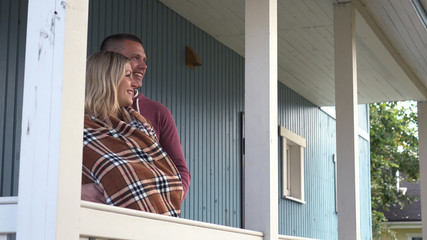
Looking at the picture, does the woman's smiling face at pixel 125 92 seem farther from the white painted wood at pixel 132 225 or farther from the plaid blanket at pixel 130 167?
the white painted wood at pixel 132 225

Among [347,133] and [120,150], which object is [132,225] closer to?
[120,150]

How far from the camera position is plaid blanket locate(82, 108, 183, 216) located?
2.62 metres

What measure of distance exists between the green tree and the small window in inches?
551

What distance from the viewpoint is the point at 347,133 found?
5.32 meters

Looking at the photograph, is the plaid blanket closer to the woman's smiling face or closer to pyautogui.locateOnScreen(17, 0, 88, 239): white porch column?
the woman's smiling face

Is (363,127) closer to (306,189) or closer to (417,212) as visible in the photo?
(306,189)

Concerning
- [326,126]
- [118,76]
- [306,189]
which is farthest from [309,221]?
[118,76]

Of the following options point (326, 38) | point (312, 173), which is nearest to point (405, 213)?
point (312, 173)

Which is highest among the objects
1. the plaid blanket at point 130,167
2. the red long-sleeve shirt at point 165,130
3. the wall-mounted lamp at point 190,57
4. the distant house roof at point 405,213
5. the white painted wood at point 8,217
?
the distant house roof at point 405,213

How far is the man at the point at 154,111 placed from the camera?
3.34m

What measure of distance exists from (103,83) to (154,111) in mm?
557

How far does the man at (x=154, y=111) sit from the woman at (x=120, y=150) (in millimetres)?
363

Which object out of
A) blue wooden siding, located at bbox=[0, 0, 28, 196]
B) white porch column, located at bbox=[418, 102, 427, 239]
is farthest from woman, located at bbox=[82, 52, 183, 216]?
white porch column, located at bbox=[418, 102, 427, 239]

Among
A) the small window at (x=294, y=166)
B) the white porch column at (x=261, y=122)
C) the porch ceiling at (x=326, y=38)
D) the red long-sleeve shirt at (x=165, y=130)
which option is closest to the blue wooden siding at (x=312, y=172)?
the small window at (x=294, y=166)
